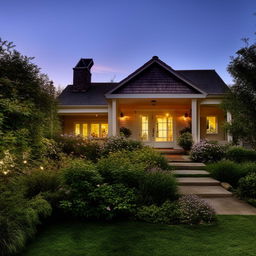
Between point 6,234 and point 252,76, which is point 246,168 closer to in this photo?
point 252,76

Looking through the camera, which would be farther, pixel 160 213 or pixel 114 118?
pixel 114 118

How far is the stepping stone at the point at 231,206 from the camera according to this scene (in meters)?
4.70

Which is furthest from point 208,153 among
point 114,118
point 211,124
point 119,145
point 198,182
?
point 211,124

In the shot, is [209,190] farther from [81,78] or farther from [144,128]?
[81,78]

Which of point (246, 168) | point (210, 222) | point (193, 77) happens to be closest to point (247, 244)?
point (210, 222)

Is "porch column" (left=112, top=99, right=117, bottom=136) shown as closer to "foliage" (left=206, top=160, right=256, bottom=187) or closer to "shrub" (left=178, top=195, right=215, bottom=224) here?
"foliage" (left=206, top=160, right=256, bottom=187)

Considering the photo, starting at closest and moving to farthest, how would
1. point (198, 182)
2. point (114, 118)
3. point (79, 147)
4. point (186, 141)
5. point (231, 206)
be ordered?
point (231, 206), point (198, 182), point (79, 147), point (186, 141), point (114, 118)

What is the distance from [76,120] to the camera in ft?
57.1

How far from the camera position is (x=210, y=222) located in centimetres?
409

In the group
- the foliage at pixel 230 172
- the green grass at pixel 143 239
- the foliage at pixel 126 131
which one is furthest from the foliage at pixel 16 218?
the foliage at pixel 126 131

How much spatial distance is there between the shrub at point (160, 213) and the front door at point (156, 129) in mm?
9888

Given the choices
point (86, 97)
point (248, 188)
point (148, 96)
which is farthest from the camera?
point (86, 97)

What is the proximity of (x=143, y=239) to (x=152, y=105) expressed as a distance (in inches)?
448

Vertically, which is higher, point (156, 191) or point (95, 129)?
point (95, 129)
